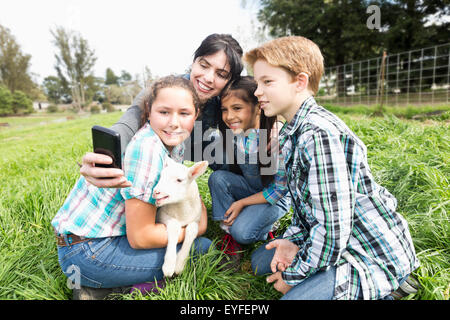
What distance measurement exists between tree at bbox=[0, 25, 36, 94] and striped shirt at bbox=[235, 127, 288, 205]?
67.0ft

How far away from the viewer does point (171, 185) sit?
4.78 ft

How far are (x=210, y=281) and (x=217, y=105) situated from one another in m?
1.44

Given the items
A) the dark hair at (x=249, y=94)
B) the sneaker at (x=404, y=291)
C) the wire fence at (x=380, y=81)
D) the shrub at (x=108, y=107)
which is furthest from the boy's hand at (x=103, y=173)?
the shrub at (x=108, y=107)

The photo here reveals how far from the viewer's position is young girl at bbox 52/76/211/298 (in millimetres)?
1442

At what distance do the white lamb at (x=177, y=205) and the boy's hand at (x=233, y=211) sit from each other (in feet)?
1.45

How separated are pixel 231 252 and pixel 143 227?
81 centimetres

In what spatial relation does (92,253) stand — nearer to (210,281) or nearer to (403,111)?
(210,281)

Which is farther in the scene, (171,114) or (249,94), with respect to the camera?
(249,94)

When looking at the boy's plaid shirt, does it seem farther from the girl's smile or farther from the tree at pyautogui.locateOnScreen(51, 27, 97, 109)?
the tree at pyautogui.locateOnScreen(51, 27, 97, 109)

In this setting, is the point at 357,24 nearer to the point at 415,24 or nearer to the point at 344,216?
the point at 415,24

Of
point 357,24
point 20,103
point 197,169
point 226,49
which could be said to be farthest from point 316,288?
point 20,103

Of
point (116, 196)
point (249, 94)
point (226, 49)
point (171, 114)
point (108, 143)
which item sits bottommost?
point (116, 196)

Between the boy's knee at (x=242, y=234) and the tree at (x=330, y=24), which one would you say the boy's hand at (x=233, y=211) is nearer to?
the boy's knee at (x=242, y=234)
